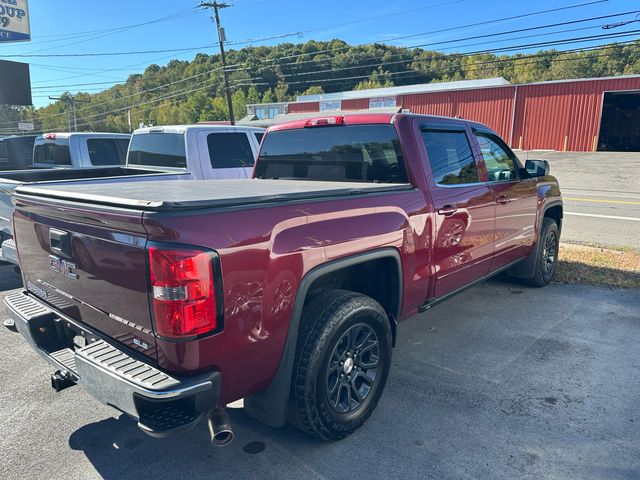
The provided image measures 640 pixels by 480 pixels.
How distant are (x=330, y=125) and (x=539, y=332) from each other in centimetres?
279

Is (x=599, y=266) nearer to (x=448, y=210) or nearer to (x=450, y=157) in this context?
(x=450, y=157)

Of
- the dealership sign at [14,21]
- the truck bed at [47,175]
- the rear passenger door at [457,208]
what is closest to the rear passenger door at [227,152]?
the truck bed at [47,175]

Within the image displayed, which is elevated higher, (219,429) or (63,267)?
(63,267)

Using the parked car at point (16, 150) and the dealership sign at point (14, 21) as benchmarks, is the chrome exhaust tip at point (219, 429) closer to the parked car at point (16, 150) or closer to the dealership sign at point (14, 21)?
the parked car at point (16, 150)

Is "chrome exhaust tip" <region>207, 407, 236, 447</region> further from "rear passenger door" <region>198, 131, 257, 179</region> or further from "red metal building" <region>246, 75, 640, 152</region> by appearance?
"red metal building" <region>246, 75, 640, 152</region>

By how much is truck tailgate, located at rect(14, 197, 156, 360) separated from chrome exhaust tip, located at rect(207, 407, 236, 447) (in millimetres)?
450

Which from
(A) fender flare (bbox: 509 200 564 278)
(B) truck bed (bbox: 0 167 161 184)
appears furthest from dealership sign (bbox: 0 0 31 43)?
(A) fender flare (bbox: 509 200 564 278)

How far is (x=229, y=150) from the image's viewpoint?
7.31 meters

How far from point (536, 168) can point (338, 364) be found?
12.5 feet

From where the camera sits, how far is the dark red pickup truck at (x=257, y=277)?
79.0 inches

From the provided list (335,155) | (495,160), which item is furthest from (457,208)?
(495,160)

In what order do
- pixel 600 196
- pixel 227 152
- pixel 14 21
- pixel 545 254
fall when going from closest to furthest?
pixel 545 254, pixel 227 152, pixel 600 196, pixel 14 21

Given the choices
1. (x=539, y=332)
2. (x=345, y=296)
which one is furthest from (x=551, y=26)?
(x=345, y=296)

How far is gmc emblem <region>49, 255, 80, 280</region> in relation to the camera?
2.47m
